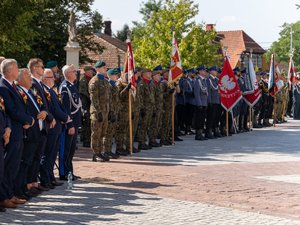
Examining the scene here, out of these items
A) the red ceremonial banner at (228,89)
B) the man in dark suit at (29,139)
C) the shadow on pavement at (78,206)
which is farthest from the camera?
the red ceremonial banner at (228,89)

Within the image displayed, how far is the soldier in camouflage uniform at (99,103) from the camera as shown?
1266 centimetres

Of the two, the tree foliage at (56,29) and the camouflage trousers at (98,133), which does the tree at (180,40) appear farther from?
the camouflage trousers at (98,133)

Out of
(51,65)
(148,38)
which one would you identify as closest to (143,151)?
(51,65)

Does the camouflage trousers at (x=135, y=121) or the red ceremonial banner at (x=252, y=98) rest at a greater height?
the red ceremonial banner at (x=252, y=98)

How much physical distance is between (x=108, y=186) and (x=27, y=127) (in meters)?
2.16

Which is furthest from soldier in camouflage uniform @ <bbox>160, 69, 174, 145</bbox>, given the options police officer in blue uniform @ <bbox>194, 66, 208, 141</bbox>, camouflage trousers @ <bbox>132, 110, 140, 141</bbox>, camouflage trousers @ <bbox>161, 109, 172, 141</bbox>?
camouflage trousers @ <bbox>132, 110, 140, 141</bbox>

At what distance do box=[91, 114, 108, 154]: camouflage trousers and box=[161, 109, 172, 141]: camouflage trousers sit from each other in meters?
3.77

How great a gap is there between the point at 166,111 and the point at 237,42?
58.7 metres

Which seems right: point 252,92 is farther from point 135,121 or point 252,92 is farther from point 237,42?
point 237,42

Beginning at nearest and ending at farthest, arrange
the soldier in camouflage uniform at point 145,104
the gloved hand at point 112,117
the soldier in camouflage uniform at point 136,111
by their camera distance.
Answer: the gloved hand at point 112,117
the soldier in camouflage uniform at point 136,111
the soldier in camouflage uniform at point 145,104

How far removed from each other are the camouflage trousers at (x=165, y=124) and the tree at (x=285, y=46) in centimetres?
6974

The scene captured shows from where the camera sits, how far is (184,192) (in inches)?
378

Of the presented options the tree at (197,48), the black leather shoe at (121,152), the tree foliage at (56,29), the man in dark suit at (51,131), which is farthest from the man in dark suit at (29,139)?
the tree at (197,48)

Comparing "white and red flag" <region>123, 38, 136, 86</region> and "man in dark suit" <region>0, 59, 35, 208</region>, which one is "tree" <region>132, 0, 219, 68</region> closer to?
"white and red flag" <region>123, 38, 136, 86</region>
